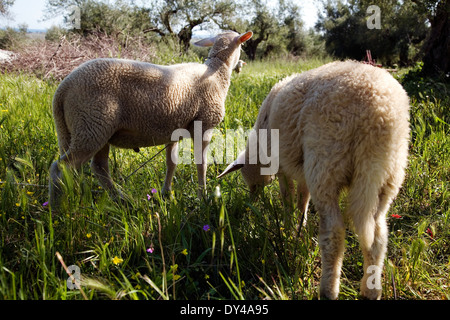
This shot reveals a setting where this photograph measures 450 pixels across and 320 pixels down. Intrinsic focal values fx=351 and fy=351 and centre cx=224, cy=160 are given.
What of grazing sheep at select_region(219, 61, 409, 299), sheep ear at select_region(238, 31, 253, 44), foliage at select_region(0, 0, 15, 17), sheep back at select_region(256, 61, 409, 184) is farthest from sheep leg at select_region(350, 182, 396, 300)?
foliage at select_region(0, 0, 15, 17)

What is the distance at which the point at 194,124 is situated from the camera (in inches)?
127

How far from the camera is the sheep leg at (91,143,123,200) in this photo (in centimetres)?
318

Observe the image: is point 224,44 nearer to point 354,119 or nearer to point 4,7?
point 354,119

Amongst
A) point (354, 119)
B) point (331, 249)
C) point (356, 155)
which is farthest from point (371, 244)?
point (354, 119)

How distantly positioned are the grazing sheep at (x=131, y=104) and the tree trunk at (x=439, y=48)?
17.5 feet

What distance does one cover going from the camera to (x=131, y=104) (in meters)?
2.76

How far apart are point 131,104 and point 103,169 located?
0.79m

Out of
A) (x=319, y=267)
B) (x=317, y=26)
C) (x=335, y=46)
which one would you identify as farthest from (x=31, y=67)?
(x=317, y=26)

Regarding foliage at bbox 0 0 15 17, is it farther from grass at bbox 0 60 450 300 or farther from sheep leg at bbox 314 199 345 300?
sheep leg at bbox 314 199 345 300

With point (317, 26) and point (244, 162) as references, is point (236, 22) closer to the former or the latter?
point (317, 26)

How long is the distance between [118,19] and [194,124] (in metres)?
16.8

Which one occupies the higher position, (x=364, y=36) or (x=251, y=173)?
(x=364, y=36)

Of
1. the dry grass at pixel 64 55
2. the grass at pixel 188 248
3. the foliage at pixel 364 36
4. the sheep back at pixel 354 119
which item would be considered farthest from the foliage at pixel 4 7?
the foliage at pixel 364 36

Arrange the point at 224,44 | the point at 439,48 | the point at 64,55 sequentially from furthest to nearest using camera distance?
1. the point at 64,55
2. the point at 439,48
3. the point at 224,44
